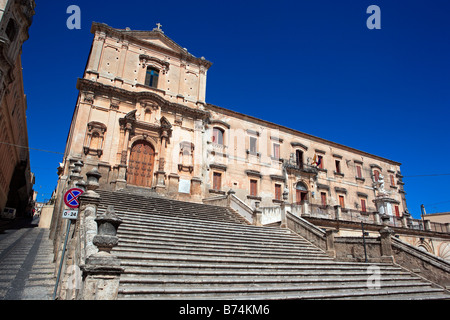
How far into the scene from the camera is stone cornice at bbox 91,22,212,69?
1959cm

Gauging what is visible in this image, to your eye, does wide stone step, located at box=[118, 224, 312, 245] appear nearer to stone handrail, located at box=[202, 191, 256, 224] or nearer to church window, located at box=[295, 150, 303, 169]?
stone handrail, located at box=[202, 191, 256, 224]

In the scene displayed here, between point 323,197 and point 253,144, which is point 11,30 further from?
point 323,197

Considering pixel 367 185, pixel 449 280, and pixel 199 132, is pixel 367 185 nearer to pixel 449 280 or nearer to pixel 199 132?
pixel 199 132

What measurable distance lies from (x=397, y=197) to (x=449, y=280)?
2553 cm

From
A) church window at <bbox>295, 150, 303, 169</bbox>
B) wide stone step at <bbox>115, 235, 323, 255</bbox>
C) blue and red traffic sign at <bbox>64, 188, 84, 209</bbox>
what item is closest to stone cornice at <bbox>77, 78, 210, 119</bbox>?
church window at <bbox>295, 150, 303, 169</bbox>

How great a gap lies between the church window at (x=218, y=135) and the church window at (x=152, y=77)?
5849 millimetres

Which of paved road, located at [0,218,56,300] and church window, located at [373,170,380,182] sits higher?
church window, located at [373,170,380,182]

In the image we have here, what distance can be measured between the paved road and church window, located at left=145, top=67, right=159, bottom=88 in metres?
12.8

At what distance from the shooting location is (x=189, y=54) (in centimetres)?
2298

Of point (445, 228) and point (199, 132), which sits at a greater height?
point (199, 132)

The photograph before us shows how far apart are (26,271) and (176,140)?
12.8 m

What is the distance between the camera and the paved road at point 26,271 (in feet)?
21.6
